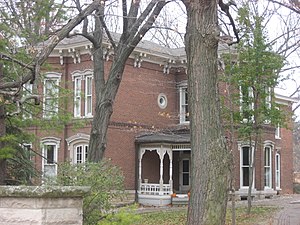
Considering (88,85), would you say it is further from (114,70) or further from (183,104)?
(114,70)

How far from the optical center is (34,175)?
42.1 ft

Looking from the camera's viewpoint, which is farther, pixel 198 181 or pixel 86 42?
pixel 86 42

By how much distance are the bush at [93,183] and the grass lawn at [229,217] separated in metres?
9.97

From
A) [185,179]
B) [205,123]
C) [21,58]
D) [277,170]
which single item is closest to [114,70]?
[21,58]

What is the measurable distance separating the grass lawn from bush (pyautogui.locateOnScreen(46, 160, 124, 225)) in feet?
32.7

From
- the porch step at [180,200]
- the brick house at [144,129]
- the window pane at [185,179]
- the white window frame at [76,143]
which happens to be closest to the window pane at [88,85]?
the brick house at [144,129]

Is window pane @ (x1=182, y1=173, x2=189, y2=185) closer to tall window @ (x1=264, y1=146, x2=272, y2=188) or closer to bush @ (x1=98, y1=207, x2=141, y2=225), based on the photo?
tall window @ (x1=264, y1=146, x2=272, y2=188)

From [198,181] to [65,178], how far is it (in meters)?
2.21

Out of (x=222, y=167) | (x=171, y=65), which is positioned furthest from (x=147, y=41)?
(x=222, y=167)

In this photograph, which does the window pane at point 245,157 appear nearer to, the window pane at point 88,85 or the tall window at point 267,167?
the tall window at point 267,167

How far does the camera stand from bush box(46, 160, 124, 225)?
27.2ft

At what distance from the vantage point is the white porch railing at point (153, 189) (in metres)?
28.2

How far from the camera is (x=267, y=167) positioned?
32750 mm

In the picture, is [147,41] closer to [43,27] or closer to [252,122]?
[252,122]
